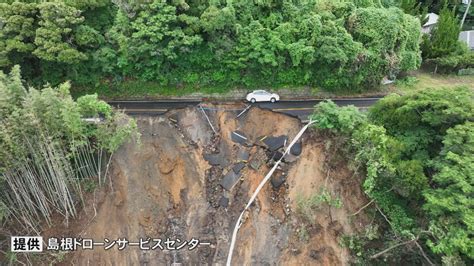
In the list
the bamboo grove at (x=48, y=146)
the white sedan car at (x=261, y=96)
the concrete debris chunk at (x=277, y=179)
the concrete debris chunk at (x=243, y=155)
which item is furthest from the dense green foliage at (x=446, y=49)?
the bamboo grove at (x=48, y=146)

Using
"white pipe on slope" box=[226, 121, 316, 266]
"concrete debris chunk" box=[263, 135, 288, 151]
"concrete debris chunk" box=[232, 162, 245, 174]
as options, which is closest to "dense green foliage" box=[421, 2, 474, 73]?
"white pipe on slope" box=[226, 121, 316, 266]

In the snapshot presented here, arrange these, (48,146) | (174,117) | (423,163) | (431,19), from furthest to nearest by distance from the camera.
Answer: (431,19)
(174,117)
(423,163)
(48,146)

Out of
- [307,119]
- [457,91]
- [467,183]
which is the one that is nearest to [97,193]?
[307,119]

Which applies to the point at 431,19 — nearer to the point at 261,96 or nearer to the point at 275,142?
the point at 261,96

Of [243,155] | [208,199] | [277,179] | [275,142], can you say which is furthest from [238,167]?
[275,142]

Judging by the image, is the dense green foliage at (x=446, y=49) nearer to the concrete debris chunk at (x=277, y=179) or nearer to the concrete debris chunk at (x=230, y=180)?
the concrete debris chunk at (x=277, y=179)

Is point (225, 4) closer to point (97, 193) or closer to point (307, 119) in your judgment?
point (307, 119)
